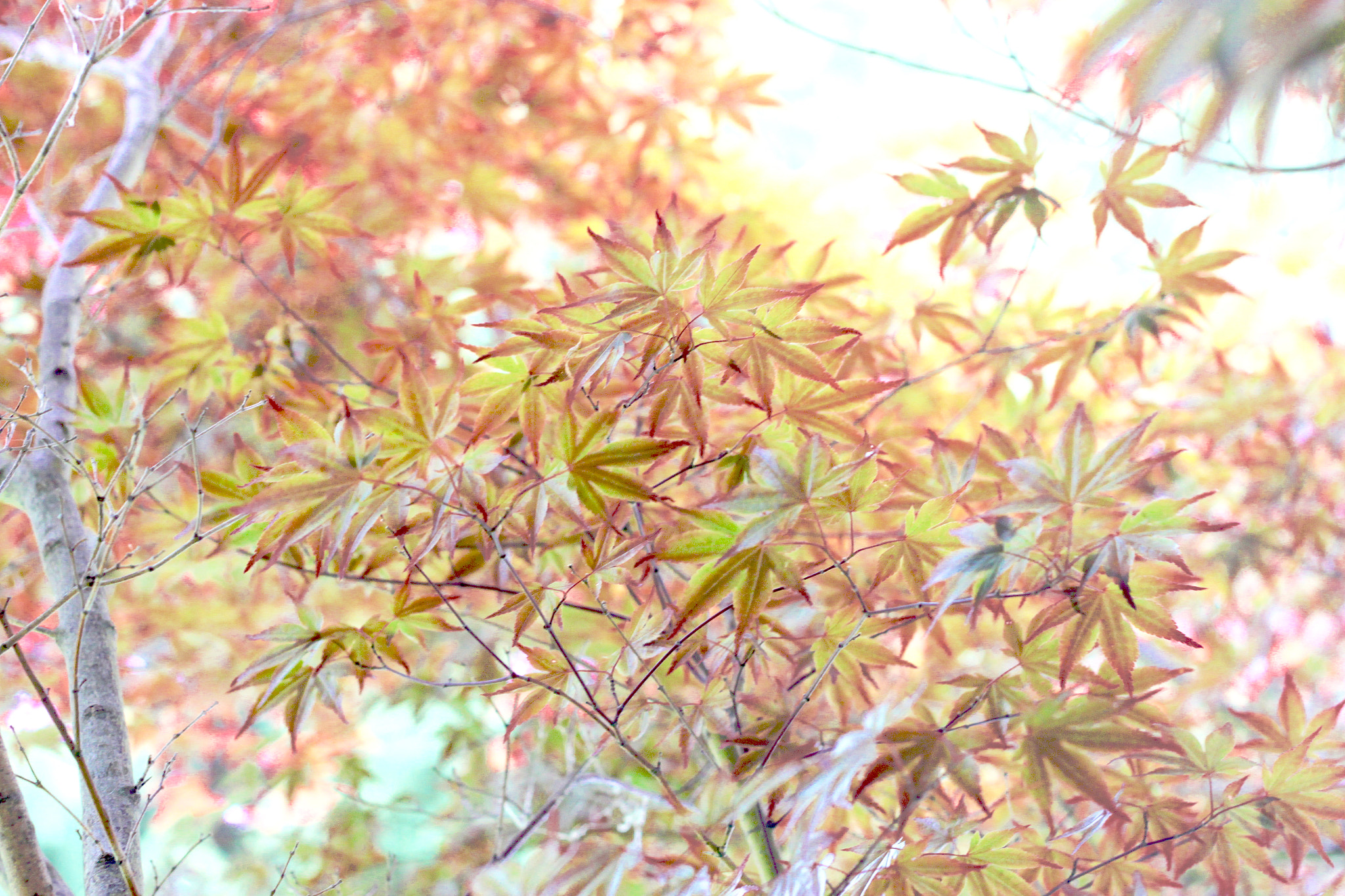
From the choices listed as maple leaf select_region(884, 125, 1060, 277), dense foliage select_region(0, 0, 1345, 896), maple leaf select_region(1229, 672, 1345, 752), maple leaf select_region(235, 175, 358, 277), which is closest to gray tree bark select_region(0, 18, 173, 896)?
dense foliage select_region(0, 0, 1345, 896)

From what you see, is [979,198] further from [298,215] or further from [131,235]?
[131,235]

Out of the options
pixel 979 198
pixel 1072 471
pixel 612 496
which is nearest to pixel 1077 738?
pixel 1072 471

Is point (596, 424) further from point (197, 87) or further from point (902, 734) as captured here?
point (197, 87)

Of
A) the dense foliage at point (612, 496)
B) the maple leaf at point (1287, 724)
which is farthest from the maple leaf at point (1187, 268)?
the maple leaf at point (1287, 724)

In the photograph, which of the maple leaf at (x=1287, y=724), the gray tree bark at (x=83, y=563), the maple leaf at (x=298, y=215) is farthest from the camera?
the maple leaf at (x=298, y=215)

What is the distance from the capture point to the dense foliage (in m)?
0.66

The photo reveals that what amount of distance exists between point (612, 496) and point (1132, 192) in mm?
776

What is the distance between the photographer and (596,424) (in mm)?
659

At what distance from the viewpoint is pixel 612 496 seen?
657 millimetres

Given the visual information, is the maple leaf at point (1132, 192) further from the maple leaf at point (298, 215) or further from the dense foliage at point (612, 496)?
the maple leaf at point (298, 215)

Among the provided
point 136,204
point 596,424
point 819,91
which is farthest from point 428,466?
point 819,91

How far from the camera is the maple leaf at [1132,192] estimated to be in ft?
3.17

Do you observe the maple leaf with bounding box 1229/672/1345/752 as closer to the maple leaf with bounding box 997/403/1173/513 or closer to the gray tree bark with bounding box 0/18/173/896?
the maple leaf with bounding box 997/403/1173/513

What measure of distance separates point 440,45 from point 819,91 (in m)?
1.27
